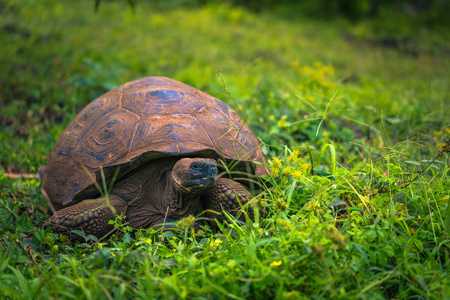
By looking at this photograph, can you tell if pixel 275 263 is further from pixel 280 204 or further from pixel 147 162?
pixel 147 162

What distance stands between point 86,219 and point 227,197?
2.74ft

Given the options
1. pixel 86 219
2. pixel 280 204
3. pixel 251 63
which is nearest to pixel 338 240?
pixel 280 204

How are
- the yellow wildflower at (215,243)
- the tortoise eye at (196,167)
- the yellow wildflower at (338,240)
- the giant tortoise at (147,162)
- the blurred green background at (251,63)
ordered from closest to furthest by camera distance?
the yellow wildflower at (338,240) → the yellow wildflower at (215,243) → the tortoise eye at (196,167) → the giant tortoise at (147,162) → the blurred green background at (251,63)

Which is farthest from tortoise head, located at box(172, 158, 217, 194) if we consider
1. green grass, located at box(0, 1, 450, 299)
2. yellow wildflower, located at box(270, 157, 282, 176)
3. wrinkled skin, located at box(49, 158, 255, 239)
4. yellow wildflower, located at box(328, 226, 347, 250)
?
yellow wildflower, located at box(328, 226, 347, 250)

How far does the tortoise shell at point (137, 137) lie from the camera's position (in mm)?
2295

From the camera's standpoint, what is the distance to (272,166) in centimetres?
237

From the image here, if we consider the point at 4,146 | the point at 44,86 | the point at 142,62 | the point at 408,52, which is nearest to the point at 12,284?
the point at 4,146

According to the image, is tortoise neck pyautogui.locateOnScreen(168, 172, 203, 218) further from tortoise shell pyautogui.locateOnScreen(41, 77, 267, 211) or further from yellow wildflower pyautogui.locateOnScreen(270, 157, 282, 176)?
A: yellow wildflower pyautogui.locateOnScreen(270, 157, 282, 176)

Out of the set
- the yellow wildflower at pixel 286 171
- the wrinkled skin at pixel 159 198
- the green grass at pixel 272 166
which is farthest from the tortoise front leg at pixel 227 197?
the yellow wildflower at pixel 286 171

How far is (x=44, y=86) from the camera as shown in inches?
185

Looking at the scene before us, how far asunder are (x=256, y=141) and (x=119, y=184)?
3.21 feet

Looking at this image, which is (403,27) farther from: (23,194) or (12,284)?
(12,284)

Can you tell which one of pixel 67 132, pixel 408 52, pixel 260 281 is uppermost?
pixel 67 132

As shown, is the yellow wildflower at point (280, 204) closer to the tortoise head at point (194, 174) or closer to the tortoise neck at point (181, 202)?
the tortoise head at point (194, 174)
